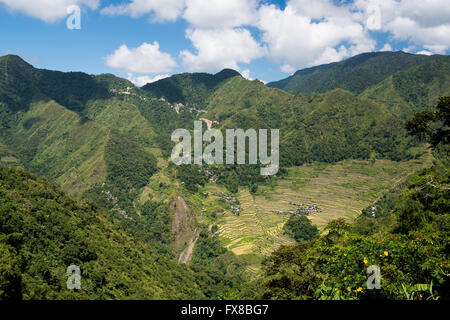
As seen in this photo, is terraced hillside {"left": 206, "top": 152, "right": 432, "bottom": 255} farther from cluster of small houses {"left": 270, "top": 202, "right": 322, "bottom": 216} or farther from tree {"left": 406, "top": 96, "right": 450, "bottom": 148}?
tree {"left": 406, "top": 96, "right": 450, "bottom": 148}

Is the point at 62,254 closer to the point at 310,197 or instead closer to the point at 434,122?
the point at 434,122

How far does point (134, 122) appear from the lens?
198000 mm

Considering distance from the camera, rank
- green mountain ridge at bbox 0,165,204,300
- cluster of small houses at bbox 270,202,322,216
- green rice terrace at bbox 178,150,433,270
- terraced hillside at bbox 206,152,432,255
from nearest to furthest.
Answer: green mountain ridge at bbox 0,165,204,300, terraced hillside at bbox 206,152,432,255, green rice terrace at bbox 178,150,433,270, cluster of small houses at bbox 270,202,322,216

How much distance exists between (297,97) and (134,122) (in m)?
115

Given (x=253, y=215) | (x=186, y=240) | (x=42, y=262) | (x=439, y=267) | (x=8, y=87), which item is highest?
(x=8, y=87)

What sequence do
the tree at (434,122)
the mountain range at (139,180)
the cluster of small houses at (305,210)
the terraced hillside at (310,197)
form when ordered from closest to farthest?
the tree at (434,122) < the mountain range at (139,180) < the terraced hillside at (310,197) < the cluster of small houses at (305,210)

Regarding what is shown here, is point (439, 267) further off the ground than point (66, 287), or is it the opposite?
point (439, 267)

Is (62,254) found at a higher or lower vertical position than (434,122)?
lower

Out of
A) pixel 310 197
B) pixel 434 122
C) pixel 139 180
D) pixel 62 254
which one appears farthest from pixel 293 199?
pixel 434 122

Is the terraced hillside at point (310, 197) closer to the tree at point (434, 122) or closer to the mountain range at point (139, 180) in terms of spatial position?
the mountain range at point (139, 180)

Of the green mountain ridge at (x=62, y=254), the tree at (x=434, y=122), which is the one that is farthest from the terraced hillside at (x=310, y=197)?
the tree at (x=434, y=122)

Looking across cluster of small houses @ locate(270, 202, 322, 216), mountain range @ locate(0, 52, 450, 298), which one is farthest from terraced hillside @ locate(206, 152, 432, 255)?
mountain range @ locate(0, 52, 450, 298)
